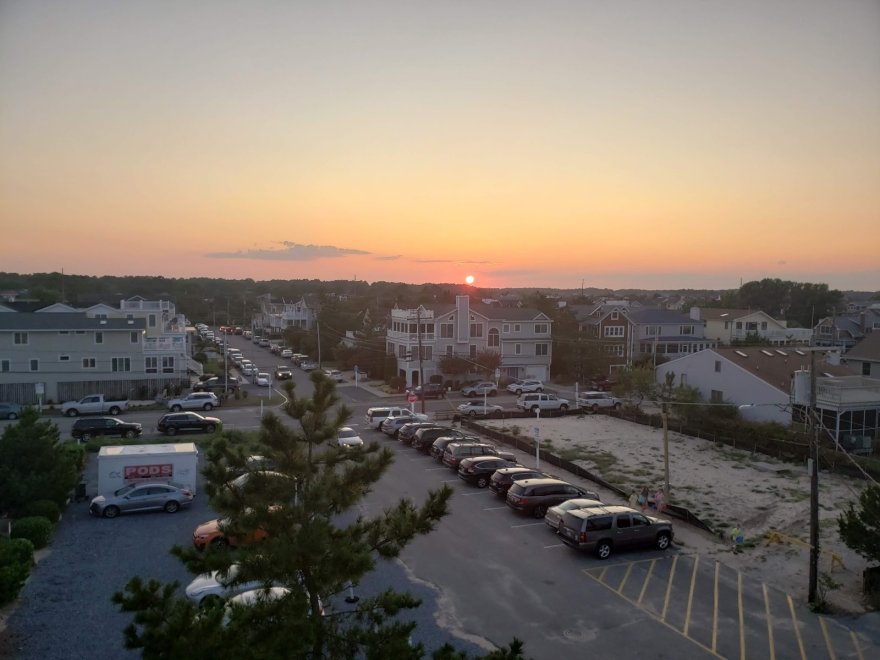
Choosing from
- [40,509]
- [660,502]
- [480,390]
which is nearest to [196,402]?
[480,390]

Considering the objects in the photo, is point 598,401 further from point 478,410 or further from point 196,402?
point 196,402

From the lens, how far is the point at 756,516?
2153cm

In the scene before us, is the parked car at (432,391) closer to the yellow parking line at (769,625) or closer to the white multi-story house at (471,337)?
the white multi-story house at (471,337)

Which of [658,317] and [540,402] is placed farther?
[658,317]

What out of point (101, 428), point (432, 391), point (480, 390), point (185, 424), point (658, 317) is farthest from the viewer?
point (658, 317)

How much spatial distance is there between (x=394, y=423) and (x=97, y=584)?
1959cm

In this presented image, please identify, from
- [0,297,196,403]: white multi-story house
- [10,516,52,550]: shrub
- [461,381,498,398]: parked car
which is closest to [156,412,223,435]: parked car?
[0,297,196,403]: white multi-story house

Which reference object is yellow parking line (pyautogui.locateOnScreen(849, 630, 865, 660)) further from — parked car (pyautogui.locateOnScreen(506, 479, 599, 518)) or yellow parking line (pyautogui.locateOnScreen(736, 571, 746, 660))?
parked car (pyautogui.locateOnScreen(506, 479, 599, 518))

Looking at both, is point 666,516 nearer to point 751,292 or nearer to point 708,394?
point 708,394

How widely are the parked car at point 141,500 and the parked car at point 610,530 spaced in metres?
12.5

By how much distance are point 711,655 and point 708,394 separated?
32177 mm

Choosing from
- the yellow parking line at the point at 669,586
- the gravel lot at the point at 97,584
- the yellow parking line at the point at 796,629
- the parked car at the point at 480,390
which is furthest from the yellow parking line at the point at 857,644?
the parked car at the point at 480,390

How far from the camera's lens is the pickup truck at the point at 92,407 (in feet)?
129

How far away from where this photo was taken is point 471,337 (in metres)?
55.6
